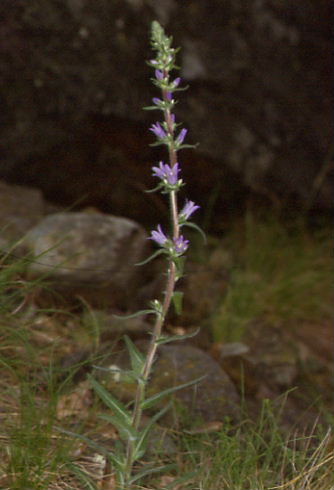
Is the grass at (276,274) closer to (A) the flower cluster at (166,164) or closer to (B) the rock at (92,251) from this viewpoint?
(B) the rock at (92,251)

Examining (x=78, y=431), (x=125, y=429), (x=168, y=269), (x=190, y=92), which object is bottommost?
(x=78, y=431)

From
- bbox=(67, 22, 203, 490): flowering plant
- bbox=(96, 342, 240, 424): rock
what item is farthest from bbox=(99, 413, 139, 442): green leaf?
bbox=(96, 342, 240, 424): rock

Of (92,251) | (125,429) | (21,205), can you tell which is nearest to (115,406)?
(125,429)

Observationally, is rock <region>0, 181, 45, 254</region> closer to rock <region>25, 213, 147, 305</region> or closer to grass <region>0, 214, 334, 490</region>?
rock <region>25, 213, 147, 305</region>

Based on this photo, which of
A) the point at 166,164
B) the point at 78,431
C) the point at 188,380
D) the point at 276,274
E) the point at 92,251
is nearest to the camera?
the point at 166,164

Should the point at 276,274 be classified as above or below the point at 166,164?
below

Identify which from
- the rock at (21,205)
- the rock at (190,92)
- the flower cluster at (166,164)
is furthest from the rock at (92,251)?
the flower cluster at (166,164)

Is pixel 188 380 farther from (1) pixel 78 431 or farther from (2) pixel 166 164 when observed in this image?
(2) pixel 166 164

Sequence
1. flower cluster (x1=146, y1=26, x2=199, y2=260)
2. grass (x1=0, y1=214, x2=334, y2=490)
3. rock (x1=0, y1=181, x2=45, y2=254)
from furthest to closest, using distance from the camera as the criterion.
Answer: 1. rock (x1=0, y1=181, x2=45, y2=254)
2. grass (x1=0, y1=214, x2=334, y2=490)
3. flower cluster (x1=146, y1=26, x2=199, y2=260)
